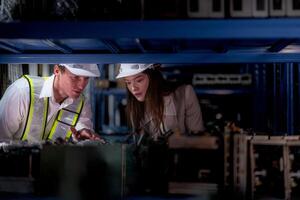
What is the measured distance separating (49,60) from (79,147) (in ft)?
2.80

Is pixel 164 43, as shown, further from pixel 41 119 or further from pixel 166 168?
pixel 41 119

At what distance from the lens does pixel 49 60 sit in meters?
2.56

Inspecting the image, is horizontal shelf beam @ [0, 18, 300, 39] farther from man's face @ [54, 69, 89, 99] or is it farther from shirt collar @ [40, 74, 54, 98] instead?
shirt collar @ [40, 74, 54, 98]

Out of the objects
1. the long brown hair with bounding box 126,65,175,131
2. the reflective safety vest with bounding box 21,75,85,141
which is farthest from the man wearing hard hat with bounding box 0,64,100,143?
the long brown hair with bounding box 126,65,175,131

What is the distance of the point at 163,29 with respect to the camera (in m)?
1.71

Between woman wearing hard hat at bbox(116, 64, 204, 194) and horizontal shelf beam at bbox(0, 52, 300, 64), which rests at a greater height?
horizontal shelf beam at bbox(0, 52, 300, 64)

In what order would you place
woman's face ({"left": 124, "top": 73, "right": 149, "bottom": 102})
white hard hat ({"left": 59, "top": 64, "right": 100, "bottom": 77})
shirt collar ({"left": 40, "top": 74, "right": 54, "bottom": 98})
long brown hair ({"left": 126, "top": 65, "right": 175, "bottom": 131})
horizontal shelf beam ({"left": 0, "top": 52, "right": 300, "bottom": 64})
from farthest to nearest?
long brown hair ({"left": 126, "top": 65, "right": 175, "bottom": 131}) → woman's face ({"left": 124, "top": 73, "right": 149, "bottom": 102}) → shirt collar ({"left": 40, "top": 74, "right": 54, "bottom": 98}) → white hard hat ({"left": 59, "top": 64, "right": 100, "bottom": 77}) → horizontal shelf beam ({"left": 0, "top": 52, "right": 300, "bottom": 64})

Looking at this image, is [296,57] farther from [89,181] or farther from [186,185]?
[89,181]

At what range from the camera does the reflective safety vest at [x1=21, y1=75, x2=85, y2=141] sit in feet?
11.2

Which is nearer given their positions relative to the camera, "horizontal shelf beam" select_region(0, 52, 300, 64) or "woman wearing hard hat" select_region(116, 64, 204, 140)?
"horizontal shelf beam" select_region(0, 52, 300, 64)

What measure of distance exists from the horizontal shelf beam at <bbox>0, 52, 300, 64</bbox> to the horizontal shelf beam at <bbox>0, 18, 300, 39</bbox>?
25.7 inches

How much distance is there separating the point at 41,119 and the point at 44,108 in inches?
3.6

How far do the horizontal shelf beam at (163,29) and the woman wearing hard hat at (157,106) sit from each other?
75.6 inches

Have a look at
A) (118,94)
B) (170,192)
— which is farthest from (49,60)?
(118,94)
